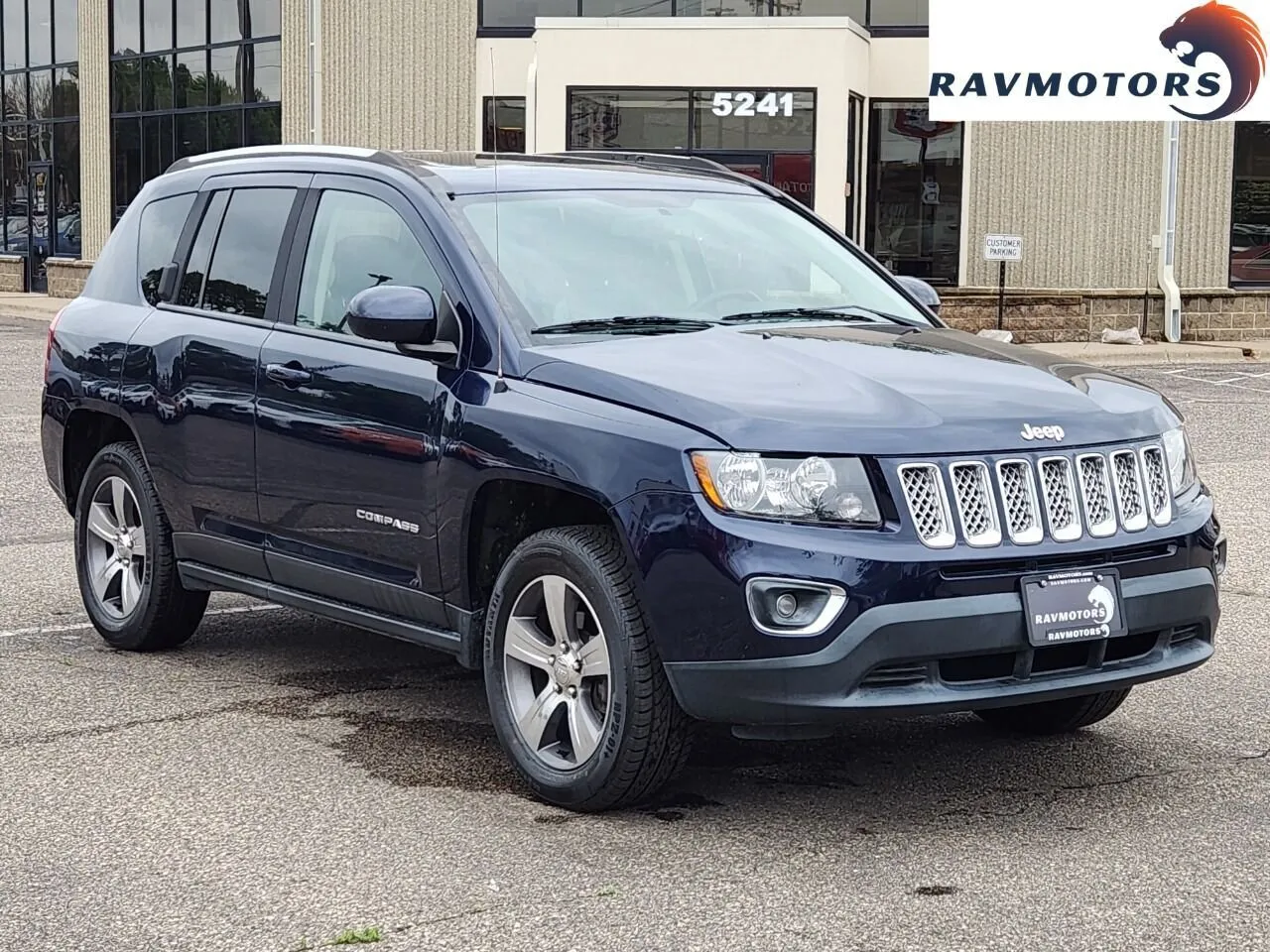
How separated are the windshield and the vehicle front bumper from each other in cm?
136

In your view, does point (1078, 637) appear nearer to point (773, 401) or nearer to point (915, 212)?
point (773, 401)

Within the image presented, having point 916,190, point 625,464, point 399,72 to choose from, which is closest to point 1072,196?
point 916,190

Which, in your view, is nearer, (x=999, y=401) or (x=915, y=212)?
(x=999, y=401)

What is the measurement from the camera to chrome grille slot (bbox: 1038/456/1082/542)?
4.96 meters

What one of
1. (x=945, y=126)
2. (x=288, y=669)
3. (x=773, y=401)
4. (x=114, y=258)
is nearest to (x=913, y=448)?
(x=773, y=401)

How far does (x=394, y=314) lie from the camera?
5523 mm

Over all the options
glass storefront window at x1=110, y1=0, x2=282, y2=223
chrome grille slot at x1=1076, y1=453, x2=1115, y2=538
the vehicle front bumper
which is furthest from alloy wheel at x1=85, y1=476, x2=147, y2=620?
glass storefront window at x1=110, y1=0, x2=282, y2=223

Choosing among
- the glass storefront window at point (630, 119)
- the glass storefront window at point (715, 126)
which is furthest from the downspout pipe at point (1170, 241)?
the glass storefront window at point (630, 119)

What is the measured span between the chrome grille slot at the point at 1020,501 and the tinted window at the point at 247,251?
2.80 m

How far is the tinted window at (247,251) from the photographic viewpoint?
6.62 m

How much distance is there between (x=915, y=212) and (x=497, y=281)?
2324 cm

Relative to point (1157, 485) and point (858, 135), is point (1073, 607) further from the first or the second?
point (858, 135)

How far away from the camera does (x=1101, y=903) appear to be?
445cm

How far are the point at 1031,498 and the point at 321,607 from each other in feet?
7.99
